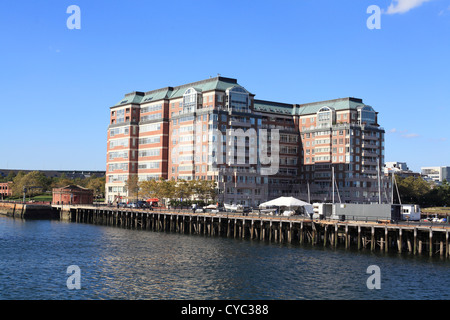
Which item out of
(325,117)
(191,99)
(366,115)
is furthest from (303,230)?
(366,115)

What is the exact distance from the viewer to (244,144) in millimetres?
145625

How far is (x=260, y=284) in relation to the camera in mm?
49812

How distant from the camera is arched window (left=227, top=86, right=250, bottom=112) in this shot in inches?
5778

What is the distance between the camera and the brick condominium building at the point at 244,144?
143000 millimetres

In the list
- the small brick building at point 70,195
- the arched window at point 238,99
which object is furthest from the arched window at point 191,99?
the small brick building at point 70,195

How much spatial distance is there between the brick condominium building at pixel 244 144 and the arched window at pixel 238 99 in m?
0.28

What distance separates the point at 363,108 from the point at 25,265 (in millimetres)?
130924

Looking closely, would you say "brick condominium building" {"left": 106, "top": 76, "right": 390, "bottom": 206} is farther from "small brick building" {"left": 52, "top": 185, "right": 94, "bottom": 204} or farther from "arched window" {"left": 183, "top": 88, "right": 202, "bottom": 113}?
"small brick building" {"left": 52, "top": 185, "right": 94, "bottom": 204}

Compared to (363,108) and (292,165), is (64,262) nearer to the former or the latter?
(292,165)

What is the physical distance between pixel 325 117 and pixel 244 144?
3721 cm

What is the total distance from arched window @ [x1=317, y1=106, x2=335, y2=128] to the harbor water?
9298cm

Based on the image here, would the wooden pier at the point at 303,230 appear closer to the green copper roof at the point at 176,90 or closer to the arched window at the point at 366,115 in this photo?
the green copper roof at the point at 176,90

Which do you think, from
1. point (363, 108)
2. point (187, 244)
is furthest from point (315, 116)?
point (187, 244)

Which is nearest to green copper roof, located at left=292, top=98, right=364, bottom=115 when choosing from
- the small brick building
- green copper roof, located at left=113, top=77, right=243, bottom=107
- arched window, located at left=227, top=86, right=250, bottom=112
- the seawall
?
arched window, located at left=227, top=86, right=250, bottom=112
